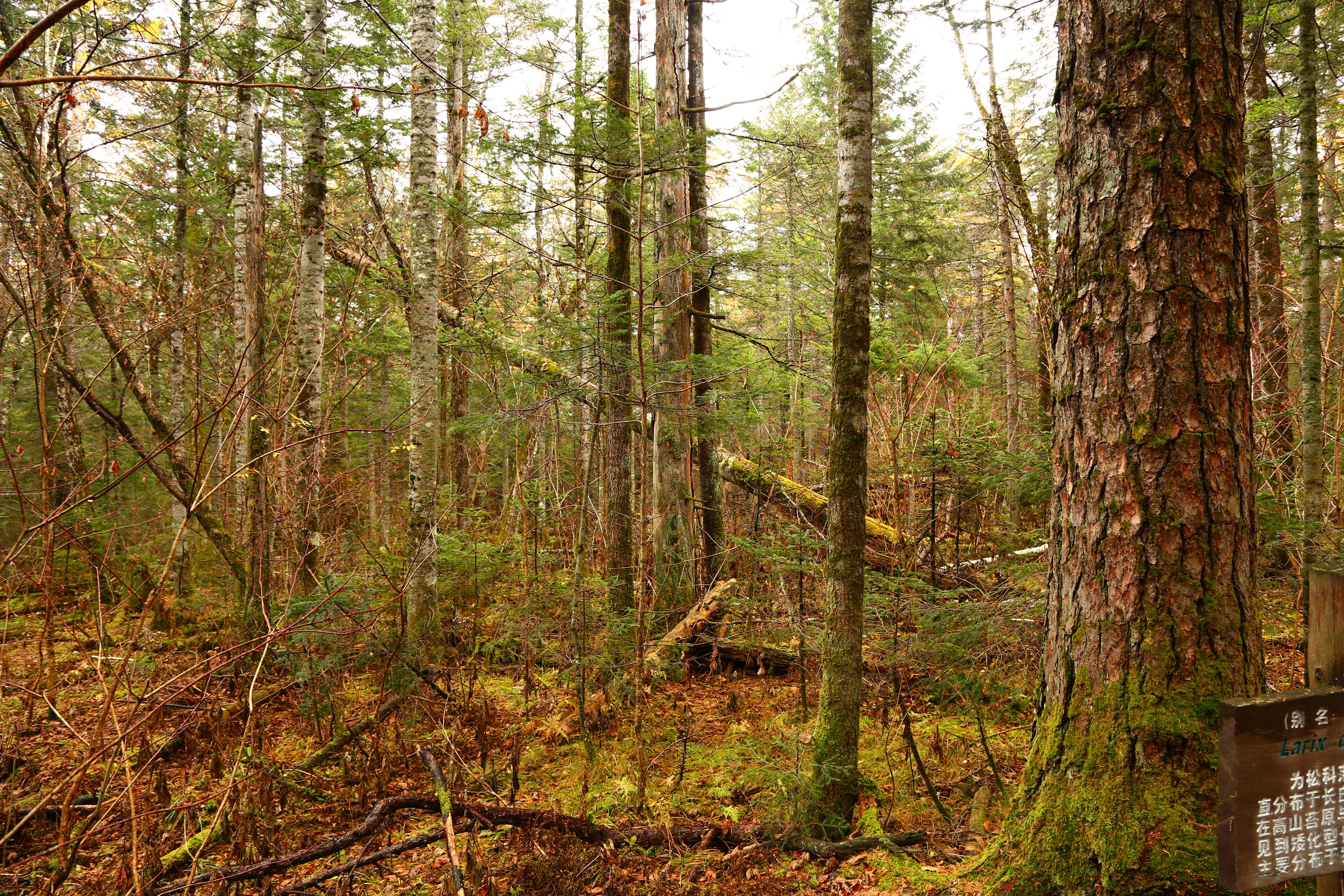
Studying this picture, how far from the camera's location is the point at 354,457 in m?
14.7

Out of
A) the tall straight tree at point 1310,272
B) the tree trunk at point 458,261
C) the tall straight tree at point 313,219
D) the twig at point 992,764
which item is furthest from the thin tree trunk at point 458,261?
the tall straight tree at point 1310,272

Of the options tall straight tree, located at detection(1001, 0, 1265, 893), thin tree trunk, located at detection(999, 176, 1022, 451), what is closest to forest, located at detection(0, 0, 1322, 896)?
tall straight tree, located at detection(1001, 0, 1265, 893)

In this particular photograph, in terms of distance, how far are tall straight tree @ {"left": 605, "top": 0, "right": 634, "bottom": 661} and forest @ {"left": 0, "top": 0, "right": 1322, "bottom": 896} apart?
0.07 metres

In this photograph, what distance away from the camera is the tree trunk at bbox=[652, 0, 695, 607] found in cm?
746

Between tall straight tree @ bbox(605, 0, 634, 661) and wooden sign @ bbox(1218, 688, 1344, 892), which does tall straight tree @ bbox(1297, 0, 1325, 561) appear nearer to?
wooden sign @ bbox(1218, 688, 1344, 892)

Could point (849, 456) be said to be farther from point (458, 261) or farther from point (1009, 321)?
point (1009, 321)

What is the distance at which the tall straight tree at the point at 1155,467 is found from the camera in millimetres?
2129

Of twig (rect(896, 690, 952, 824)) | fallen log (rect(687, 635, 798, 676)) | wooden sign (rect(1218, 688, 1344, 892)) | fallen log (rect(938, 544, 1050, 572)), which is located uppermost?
wooden sign (rect(1218, 688, 1344, 892))

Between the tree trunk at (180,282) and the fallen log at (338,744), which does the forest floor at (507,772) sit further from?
the tree trunk at (180,282)

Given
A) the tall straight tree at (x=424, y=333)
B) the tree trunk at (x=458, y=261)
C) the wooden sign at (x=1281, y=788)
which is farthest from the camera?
the tree trunk at (x=458, y=261)

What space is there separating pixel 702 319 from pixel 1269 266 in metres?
6.82

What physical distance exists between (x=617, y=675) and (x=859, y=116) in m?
4.87

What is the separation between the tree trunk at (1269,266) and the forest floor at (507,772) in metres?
2.33

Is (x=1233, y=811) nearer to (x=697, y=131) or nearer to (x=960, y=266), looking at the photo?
(x=697, y=131)
